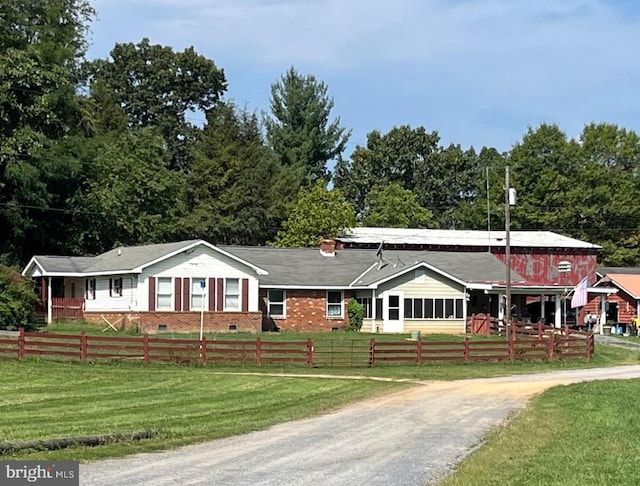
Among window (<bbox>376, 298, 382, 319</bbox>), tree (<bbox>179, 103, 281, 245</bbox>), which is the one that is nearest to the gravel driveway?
window (<bbox>376, 298, 382, 319</bbox>)

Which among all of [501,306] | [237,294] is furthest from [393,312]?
[237,294]

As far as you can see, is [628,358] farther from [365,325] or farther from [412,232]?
[412,232]

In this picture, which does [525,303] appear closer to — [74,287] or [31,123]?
[74,287]

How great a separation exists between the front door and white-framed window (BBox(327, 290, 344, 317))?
2.66 m

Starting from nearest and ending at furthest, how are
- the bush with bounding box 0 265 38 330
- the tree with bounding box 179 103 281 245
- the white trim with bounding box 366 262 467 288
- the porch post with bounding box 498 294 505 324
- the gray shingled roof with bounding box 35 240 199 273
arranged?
the bush with bounding box 0 265 38 330
the gray shingled roof with bounding box 35 240 199 273
the white trim with bounding box 366 262 467 288
the porch post with bounding box 498 294 505 324
the tree with bounding box 179 103 281 245

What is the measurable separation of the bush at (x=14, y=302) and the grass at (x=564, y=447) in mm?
24841

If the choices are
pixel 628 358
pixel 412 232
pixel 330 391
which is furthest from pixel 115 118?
pixel 330 391

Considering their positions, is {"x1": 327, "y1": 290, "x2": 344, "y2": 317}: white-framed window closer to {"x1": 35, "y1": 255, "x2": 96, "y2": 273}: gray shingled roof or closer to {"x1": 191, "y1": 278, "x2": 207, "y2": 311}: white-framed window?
{"x1": 191, "y1": 278, "x2": 207, "y2": 311}: white-framed window

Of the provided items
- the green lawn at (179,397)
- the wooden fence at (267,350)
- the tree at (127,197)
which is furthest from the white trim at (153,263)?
the green lawn at (179,397)

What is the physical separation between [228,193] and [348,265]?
1008 inches

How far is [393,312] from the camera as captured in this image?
48.7 meters

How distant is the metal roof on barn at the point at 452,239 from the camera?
224 ft

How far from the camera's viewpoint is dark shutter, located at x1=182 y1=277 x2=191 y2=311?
45.4m

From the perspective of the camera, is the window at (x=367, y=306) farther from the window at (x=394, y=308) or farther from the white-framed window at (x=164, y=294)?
the white-framed window at (x=164, y=294)
